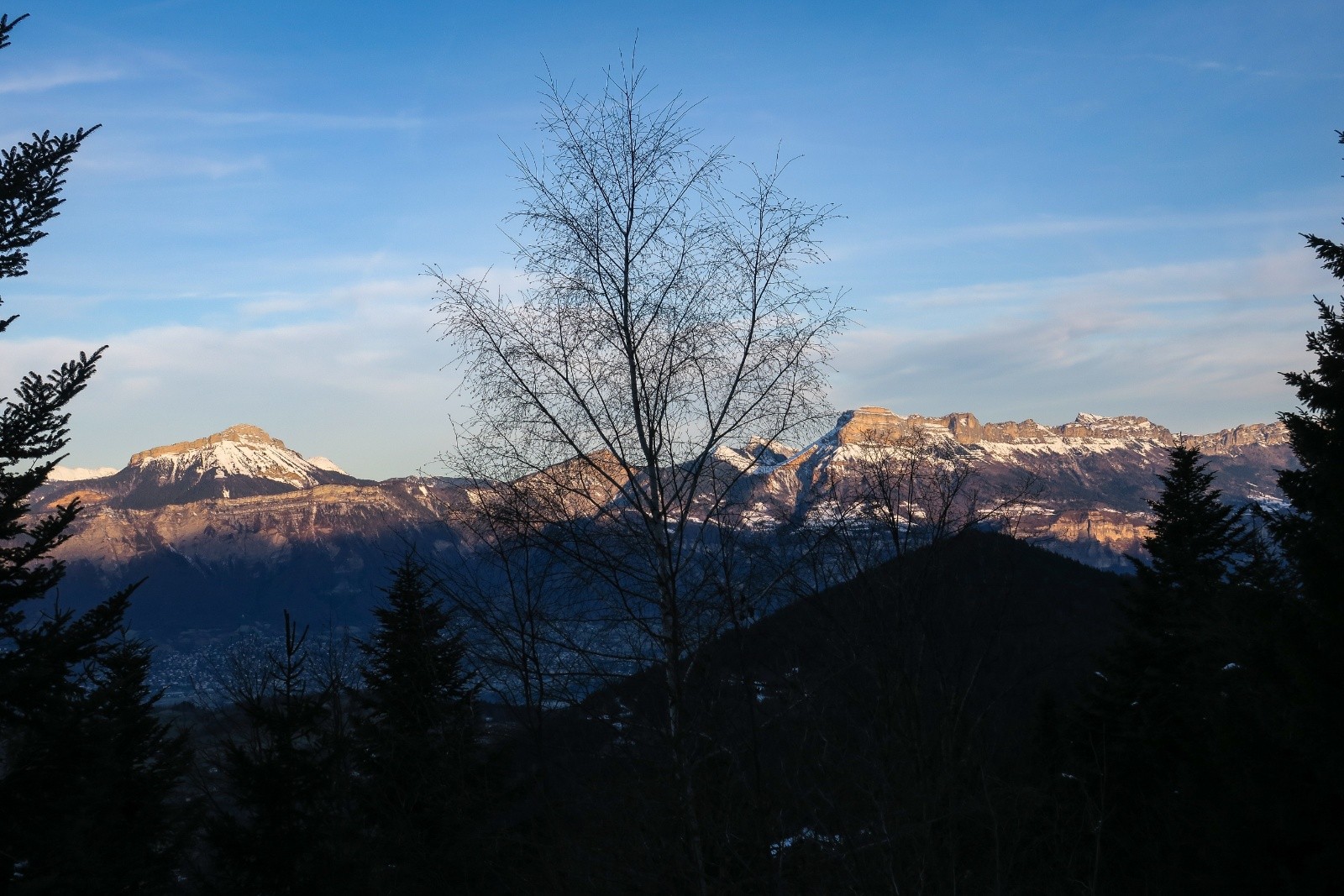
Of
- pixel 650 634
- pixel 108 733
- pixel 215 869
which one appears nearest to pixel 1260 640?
pixel 650 634

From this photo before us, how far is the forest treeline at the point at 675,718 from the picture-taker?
1021 cm

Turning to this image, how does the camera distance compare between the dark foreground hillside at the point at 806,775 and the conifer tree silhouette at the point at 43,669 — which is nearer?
the conifer tree silhouette at the point at 43,669

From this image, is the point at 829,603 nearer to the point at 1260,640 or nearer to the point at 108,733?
the point at 1260,640

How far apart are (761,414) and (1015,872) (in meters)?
10.9

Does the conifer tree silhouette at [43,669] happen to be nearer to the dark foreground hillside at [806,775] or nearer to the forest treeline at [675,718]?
the forest treeline at [675,718]

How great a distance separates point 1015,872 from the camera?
1714cm

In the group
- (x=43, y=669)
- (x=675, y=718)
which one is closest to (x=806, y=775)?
(x=675, y=718)

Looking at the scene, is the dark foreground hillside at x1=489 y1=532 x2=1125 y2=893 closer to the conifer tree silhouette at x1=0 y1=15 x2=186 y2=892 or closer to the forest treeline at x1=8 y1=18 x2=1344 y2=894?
the forest treeline at x1=8 y1=18 x2=1344 y2=894

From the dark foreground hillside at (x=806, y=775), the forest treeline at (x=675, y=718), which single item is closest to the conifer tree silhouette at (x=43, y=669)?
the forest treeline at (x=675, y=718)

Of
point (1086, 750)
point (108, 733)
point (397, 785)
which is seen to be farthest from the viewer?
point (1086, 750)

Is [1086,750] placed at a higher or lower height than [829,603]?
lower

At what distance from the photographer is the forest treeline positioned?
10211 mm

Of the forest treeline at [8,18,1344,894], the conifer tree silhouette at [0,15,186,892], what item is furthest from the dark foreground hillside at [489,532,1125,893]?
the conifer tree silhouette at [0,15,186,892]

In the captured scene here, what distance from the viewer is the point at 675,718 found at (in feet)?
34.6
